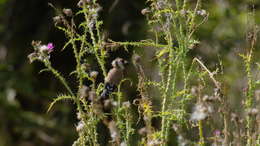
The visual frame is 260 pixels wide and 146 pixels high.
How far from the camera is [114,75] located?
1639 mm

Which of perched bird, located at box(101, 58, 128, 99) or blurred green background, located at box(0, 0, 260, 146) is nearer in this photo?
perched bird, located at box(101, 58, 128, 99)

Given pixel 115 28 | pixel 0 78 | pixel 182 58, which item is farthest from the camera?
pixel 0 78

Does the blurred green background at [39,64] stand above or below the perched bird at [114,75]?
above

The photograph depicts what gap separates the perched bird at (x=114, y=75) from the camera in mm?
1556

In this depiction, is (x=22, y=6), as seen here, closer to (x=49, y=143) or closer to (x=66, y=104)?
(x=66, y=104)

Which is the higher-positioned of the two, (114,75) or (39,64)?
(39,64)

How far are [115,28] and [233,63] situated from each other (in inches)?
79.0

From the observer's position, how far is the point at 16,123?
5766 millimetres

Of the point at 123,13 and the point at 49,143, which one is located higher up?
the point at 123,13

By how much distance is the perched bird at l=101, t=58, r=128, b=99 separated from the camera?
156 centimetres

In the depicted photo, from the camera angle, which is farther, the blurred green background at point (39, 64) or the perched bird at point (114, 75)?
the blurred green background at point (39, 64)

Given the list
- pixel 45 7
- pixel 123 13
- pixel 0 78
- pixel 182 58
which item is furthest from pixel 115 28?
pixel 182 58

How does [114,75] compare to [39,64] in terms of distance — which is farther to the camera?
[39,64]

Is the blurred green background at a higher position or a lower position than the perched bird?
higher
